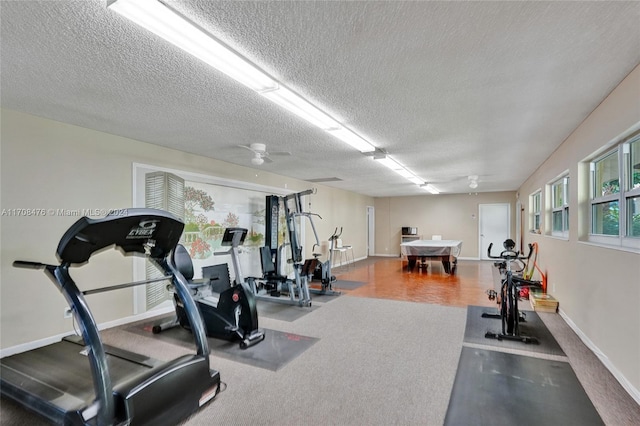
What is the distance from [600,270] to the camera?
2961mm

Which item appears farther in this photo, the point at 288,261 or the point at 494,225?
the point at 494,225

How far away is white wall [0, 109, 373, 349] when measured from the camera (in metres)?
3.07

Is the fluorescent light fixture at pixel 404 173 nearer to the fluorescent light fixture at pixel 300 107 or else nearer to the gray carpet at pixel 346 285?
the gray carpet at pixel 346 285

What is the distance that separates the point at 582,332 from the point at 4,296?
6.13m

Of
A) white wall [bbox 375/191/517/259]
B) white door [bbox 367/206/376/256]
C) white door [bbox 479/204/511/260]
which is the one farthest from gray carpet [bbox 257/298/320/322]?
white door [bbox 479/204/511/260]

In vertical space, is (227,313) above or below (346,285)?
above

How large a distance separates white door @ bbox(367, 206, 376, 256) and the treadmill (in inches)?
397

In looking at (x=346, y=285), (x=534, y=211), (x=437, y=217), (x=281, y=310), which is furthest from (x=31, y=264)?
(x=437, y=217)

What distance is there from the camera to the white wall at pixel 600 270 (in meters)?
2.32

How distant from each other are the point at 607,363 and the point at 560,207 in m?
2.98

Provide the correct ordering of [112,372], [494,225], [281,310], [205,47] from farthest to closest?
[494,225] → [281,310] → [112,372] → [205,47]

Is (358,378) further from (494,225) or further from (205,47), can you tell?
(494,225)

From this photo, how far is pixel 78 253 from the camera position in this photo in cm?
201

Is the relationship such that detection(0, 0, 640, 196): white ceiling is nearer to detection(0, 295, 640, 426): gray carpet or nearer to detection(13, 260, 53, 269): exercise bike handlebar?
detection(13, 260, 53, 269): exercise bike handlebar
